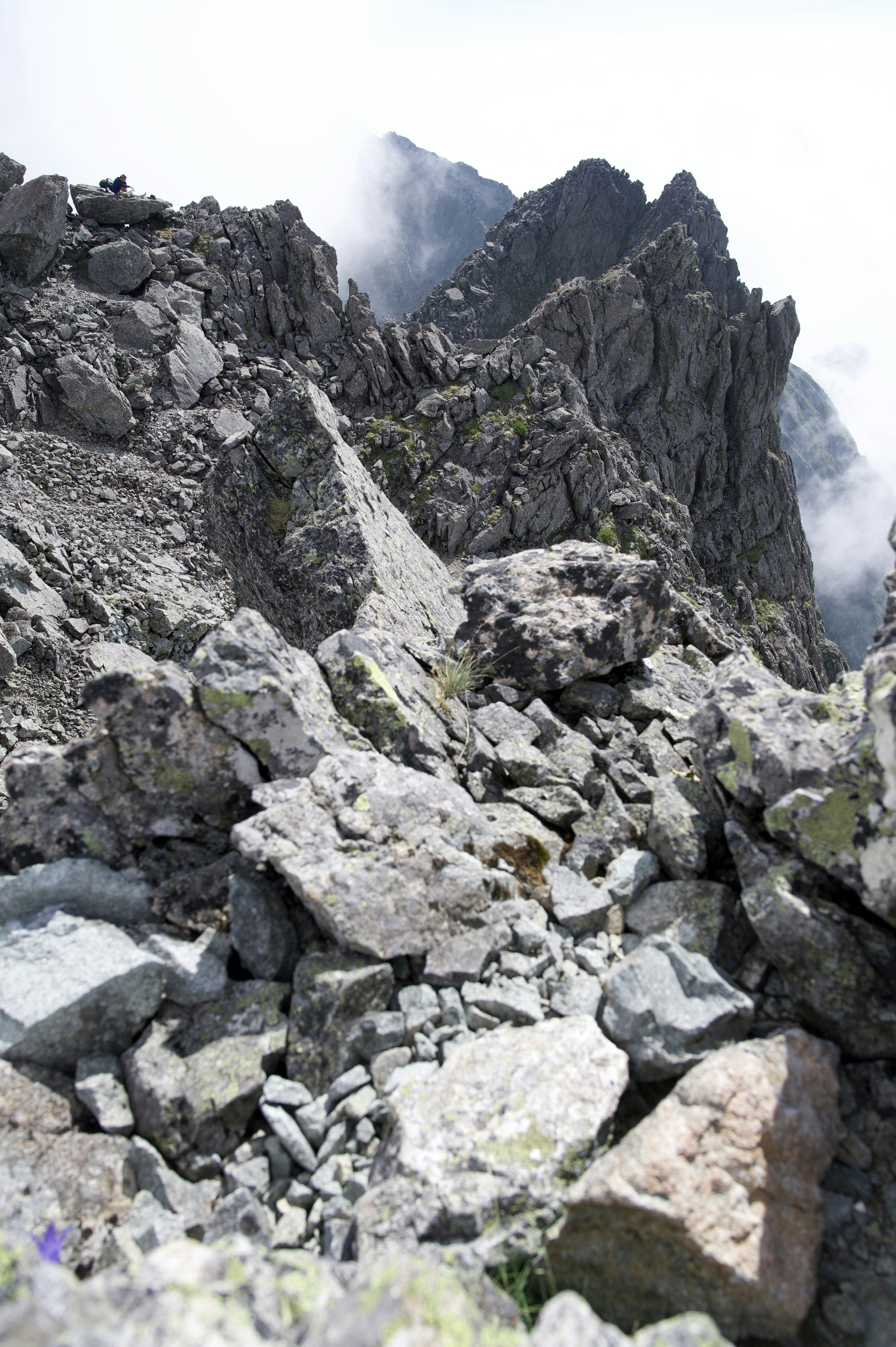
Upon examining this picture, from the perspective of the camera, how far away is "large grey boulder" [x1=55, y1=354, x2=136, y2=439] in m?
27.8

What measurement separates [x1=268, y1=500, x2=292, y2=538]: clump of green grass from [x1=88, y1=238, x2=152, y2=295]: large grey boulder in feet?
89.1

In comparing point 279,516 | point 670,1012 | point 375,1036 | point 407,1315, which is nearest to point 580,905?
point 670,1012

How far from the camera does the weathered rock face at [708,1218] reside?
10.6ft

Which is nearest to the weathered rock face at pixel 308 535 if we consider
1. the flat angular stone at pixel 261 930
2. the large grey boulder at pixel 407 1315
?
the flat angular stone at pixel 261 930

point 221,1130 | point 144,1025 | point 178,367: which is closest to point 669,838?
point 221,1130

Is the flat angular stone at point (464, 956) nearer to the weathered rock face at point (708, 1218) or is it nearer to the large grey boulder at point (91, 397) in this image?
the weathered rock face at point (708, 1218)

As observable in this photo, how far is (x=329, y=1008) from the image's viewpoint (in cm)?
449


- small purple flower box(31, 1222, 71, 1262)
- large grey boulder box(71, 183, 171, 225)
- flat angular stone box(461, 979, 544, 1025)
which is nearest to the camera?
small purple flower box(31, 1222, 71, 1262)

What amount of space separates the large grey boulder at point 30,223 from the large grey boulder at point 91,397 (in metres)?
5.30

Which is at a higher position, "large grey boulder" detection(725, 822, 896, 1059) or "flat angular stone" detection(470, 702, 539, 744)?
"flat angular stone" detection(470, 702, 539, 744)

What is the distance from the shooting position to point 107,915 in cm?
528

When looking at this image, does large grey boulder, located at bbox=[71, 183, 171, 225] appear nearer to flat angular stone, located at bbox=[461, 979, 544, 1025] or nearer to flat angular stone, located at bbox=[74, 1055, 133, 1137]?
flat angular stone, located at bbox=[74, 1055, 133, 1137]

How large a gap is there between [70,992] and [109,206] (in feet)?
129

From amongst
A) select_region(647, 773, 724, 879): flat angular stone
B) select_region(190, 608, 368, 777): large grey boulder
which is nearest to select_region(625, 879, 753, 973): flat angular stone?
select_region(647, 773, 724, 879): flat angular stone
